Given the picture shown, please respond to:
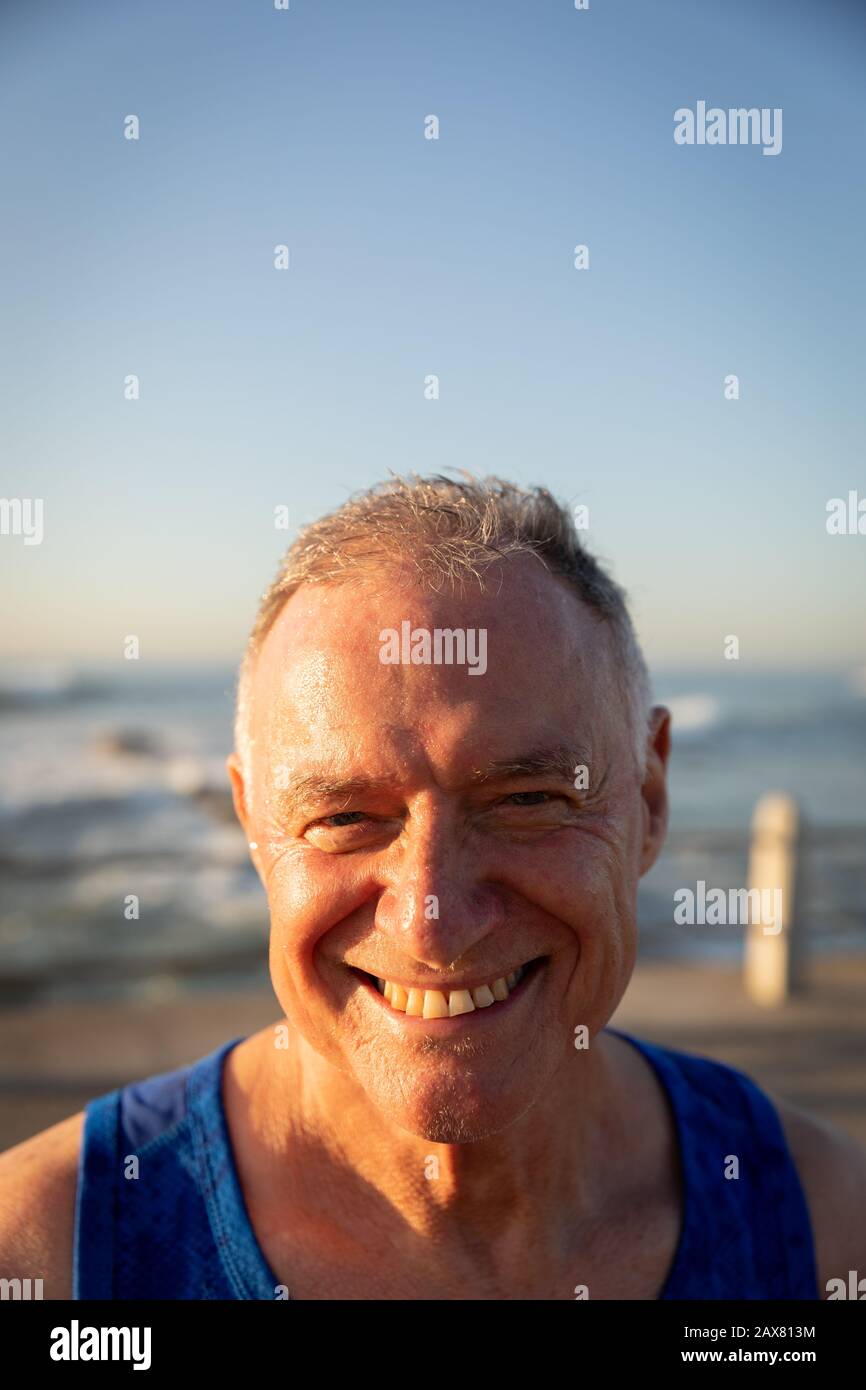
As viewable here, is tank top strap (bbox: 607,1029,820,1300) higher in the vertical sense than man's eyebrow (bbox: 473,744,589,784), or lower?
lower

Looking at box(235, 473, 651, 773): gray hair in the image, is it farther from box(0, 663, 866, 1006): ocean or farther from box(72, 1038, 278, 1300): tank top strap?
box(0, 663, 866, 1006): ocean

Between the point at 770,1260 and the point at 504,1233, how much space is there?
0.58m

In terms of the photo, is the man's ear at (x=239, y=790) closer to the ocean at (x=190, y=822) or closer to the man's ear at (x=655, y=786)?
the man's ear at (x=655, y=786)

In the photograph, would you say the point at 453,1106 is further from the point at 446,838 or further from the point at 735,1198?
the point at 735,1198

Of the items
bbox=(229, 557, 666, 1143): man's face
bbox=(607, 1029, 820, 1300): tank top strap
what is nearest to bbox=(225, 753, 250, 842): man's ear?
bbox=(229, 557, 666, 1143): man's face

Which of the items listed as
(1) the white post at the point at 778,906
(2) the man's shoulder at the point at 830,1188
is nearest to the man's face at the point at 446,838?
Answer: (2) the man's shoulder at the point at 830,1188

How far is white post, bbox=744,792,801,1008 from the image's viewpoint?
375 inches

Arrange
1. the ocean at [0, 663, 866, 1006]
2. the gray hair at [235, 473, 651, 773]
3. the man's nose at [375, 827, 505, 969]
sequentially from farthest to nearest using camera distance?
the ocean at [0, 663, 866, 1006] < the gray hair at [235, 473, 651, 773] < the man's nose at [375, 827, 505, 969]

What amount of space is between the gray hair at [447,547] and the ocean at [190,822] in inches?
121

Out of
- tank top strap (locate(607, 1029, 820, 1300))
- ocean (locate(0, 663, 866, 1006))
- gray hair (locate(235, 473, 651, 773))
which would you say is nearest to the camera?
gray hair (locate(235, 473, 651, 773))

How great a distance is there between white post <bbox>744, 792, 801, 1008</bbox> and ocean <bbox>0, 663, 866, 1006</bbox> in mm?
157

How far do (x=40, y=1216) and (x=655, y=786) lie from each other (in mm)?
1529
